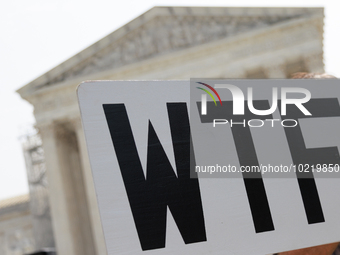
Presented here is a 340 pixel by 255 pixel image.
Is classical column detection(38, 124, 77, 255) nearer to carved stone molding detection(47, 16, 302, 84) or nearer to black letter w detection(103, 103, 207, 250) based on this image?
carved stone molding detection(47, 16, 302, 84)

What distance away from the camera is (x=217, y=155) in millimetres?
2637

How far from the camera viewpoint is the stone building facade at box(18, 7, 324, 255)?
2584cm

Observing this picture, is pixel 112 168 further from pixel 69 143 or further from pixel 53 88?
pixel 69 143

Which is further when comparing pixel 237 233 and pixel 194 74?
pixel 194 74

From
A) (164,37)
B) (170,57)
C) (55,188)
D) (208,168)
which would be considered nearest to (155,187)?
(208,168)

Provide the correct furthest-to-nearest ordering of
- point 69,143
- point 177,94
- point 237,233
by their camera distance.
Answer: point 69,143
point 177,94
point 237,233

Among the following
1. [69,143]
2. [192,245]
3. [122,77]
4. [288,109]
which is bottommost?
[192,245]

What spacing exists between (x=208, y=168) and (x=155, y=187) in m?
0.37

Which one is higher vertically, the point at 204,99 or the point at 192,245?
the point at 204,99

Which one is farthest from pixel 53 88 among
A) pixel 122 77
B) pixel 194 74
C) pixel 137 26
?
pixel 194 74

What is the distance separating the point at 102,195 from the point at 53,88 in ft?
88.6

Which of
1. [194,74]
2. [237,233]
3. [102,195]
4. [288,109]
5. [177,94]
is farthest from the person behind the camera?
[194,74]

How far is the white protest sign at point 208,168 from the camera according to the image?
2383mm

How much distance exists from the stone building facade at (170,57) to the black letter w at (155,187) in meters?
24.6
